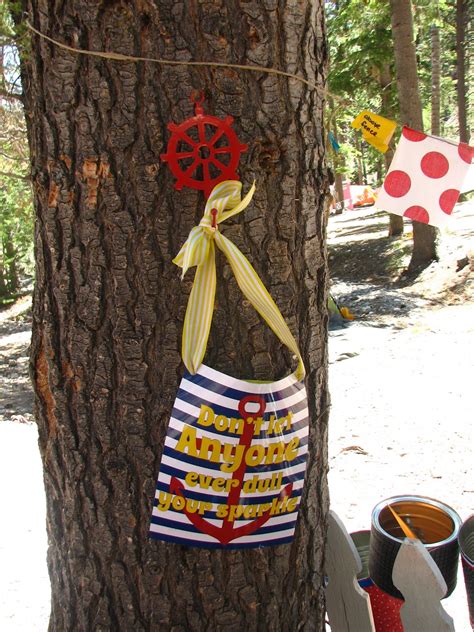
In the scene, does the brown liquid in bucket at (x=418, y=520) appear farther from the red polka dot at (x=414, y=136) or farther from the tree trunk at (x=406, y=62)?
the tree trunk at (x=406, y=62)

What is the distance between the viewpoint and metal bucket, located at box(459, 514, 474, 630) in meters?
2.13

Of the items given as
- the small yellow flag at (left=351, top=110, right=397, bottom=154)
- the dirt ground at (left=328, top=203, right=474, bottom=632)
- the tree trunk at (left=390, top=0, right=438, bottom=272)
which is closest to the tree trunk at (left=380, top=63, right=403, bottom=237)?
the dirt ground at (left=328, top=203, right=474, bottom=632)

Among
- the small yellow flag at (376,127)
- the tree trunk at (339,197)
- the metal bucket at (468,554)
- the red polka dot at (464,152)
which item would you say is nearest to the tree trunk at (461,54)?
the tree trunk at (339,197)

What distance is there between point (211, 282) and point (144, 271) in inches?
6.6

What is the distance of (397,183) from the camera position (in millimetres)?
2816

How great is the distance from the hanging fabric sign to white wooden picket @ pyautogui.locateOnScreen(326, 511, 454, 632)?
489 millimetres

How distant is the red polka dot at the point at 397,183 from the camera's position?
2.79 metres

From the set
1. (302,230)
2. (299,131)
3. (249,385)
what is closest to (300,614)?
(249,385)

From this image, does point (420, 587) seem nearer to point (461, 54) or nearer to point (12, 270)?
point (461, 54)

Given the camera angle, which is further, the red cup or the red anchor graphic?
the red cup

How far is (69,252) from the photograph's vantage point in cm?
157

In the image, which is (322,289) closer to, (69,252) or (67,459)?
(69,252)

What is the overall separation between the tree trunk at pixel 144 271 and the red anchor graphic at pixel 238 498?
8cm

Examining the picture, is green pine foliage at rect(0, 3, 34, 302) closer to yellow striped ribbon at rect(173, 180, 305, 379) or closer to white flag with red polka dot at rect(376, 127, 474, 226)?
yellow striped ribbon at rect(173, 180, 305, 379)
